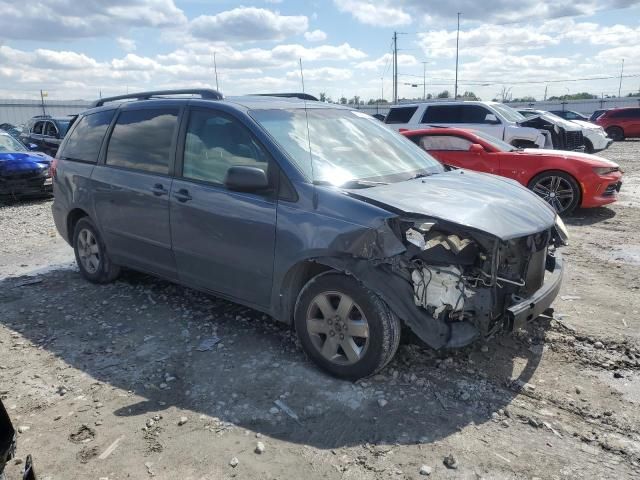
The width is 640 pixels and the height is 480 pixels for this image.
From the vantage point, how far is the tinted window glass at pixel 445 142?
923cm

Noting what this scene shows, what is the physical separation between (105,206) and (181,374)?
7.05 ft

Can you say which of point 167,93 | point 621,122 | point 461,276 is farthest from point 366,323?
point 621,122

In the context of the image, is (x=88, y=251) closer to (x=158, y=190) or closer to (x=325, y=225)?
(x=158, y=190)

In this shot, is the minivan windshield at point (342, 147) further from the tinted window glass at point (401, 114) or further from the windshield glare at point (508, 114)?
the windshield glare at point (508, 114)

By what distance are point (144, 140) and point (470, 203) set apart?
2929mm

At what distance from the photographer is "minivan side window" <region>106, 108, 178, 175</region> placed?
4457 millimetres

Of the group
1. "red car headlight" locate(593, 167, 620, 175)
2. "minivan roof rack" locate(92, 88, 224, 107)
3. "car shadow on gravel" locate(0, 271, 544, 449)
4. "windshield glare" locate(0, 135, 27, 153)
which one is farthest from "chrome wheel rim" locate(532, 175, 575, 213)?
"windshield glare" locate(0, 135, 27, 153)

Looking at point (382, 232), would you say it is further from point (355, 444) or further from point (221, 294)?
point (221, 294)

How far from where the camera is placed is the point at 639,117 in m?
26.9

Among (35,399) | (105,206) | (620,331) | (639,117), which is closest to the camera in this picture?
(35,399)

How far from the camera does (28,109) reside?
43.5 metres

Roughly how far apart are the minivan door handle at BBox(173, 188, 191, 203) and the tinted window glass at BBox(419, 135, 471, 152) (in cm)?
625

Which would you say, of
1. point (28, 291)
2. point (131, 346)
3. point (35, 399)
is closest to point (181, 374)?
point (131, 346)

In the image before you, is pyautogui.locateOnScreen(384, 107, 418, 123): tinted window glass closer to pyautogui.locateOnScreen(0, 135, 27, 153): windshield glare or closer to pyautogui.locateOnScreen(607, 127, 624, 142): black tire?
pyautogui.locateOnScreen(0, 135, 27, 153): windshield glare
